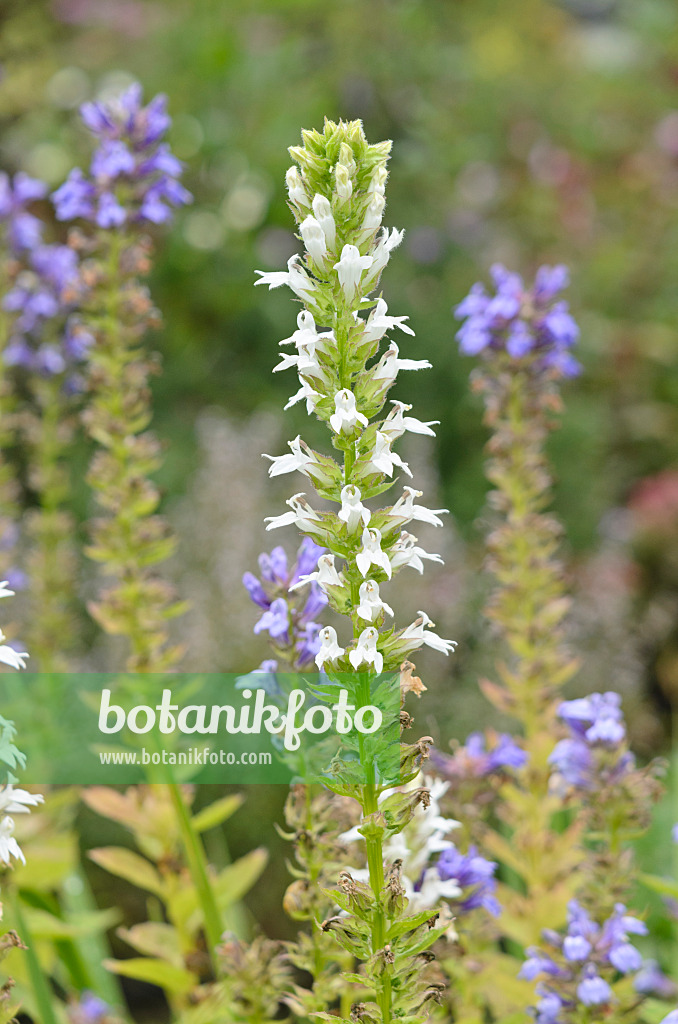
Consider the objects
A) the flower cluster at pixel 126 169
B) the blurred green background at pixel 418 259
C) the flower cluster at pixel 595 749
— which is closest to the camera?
the flower cluster at pixel 595 749

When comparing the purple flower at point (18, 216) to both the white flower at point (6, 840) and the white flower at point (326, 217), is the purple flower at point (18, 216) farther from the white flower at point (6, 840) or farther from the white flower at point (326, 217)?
the white flower at point (6, 840)

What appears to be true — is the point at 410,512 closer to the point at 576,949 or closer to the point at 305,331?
the point at 305,331

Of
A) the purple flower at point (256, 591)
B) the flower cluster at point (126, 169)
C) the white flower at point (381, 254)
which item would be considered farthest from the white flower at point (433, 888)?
the flower cluster at point (126, 169)

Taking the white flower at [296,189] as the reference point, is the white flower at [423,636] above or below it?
below

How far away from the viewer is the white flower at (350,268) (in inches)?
46.6

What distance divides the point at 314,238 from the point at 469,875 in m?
1.10

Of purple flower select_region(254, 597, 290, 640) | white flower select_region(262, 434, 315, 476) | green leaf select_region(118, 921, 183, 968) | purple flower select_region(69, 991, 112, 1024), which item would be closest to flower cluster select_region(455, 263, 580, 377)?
purple flower select_region(254, 597, 290, 640)

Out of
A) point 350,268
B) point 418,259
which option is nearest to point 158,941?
point 350,268

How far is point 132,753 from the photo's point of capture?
2154 mm

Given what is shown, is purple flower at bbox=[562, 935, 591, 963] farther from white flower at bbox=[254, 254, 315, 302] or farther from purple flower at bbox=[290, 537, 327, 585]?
white flower at bbox=[254, 254, 315, 302]

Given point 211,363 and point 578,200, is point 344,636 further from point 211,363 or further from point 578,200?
point 578,200

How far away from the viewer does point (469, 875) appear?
1.69 metres

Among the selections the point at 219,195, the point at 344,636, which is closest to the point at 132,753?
the point at 344,636

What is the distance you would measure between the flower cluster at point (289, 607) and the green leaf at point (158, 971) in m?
0.74
